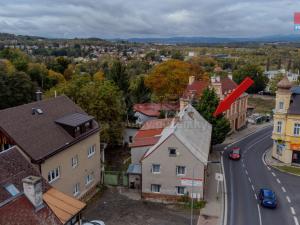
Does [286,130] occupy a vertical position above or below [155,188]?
above

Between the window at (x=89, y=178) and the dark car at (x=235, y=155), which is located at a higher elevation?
the window at (x=89, y=178)

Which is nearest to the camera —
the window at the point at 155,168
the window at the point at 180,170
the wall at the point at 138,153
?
the window at the point at 180,170

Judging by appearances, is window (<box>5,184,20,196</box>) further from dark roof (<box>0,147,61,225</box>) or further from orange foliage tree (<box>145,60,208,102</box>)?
orange foliage tree (<box>145,60,208,102</box>)

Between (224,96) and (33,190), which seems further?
(224,96)

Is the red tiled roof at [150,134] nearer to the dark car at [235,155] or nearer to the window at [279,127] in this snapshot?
the dark car at [235,155]

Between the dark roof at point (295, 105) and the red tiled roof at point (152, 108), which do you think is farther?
A: the red tiled roof at point (152, 108)

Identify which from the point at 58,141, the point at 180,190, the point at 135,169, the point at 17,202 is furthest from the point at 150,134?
the point at 17,202

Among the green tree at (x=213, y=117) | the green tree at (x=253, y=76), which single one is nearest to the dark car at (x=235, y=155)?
the green tree at (x=213, y=117)

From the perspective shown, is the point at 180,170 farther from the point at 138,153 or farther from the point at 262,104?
the point at 262,104
